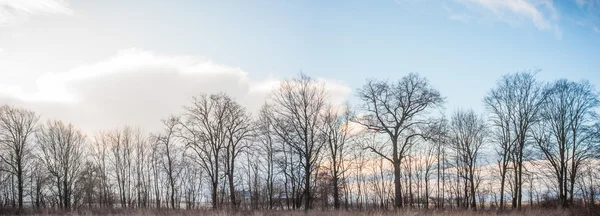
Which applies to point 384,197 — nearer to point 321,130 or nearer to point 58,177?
point 321,130

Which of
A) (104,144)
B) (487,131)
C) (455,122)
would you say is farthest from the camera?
(104,144)

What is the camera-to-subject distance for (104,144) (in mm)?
55375

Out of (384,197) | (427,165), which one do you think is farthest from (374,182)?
(427,165)

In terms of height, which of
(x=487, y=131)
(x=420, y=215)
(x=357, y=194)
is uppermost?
(x=487, y=131)

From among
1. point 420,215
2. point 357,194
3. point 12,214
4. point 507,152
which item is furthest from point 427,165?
point 12,214

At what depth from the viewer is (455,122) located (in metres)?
40.7

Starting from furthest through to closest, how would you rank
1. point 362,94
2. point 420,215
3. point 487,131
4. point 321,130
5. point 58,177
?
1. point 58,177
2. point 487,131
3. point 321,130
4. point 362,94
5. point 420,215

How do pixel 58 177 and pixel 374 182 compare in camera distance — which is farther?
pixel 374 182

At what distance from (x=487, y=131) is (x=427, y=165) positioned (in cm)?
1275

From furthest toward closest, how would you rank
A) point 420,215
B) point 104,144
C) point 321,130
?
1. point 104,144
2. point 321,130
3. point 420,215

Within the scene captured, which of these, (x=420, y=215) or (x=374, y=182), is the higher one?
(x=420, y=215)

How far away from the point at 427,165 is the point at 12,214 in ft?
147

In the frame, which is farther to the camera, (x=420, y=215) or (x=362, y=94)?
(x=362, y=94)

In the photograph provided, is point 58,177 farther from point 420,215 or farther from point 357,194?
point 420,215
